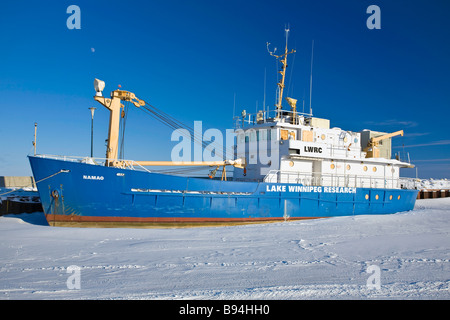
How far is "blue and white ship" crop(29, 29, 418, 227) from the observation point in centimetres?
1152

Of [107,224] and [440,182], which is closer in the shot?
[107,224]

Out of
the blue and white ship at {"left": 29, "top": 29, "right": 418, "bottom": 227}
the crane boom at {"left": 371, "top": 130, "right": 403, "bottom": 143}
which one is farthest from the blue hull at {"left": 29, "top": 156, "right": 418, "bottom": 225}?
the crane boom at {"left": 371, "top": 130, "right": 403, "bottom": 143}

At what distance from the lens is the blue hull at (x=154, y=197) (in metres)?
11.4

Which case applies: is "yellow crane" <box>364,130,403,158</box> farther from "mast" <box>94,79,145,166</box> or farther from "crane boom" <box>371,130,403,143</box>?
"mast" <box>94,79,145,166</box>

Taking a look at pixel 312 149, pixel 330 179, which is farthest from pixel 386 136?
pixel 312 149

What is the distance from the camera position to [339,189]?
15.5 meters

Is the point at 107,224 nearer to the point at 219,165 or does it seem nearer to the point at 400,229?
the point at 219,165

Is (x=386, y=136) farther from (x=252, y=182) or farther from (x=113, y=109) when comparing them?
(x=113, y=109)

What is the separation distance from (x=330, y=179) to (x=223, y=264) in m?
11.4

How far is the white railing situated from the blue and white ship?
50 millimetres

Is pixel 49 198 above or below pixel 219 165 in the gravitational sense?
below

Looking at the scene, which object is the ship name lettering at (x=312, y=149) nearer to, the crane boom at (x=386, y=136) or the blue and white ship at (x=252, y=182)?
the blue and white ship at (x=252, y=182)

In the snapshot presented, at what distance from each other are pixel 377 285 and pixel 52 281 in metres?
5.00
